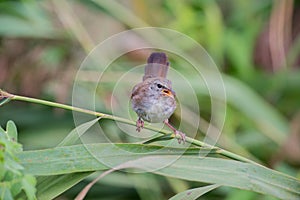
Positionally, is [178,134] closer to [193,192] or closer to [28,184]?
[193,192]

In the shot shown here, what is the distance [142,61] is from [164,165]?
1.65 m

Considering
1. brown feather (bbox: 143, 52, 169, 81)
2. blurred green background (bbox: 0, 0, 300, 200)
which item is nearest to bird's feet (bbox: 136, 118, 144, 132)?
brown feather (bbox: 143, 52, 169, 81)

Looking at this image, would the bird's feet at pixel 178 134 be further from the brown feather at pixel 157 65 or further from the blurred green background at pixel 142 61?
the blurred green background at pixel 142 61

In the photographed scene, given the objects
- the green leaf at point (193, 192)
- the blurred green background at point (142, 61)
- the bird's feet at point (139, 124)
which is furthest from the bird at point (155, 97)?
the blurred green background at point (142, 61)

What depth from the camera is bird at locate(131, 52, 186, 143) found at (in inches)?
35.6

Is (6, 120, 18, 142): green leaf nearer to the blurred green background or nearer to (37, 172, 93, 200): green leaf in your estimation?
(37, 172, 93, 200): green leaf

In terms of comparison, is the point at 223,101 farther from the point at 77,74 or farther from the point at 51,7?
the point at 51,7

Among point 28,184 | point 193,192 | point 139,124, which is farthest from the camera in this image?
point 193,192

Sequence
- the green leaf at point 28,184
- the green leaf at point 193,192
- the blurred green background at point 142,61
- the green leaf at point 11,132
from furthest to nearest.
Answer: the blurred green background at point 142,61 → the green leaf at point 193,192 → the green leaf at point 11,132 → the green leaf at point 28,184

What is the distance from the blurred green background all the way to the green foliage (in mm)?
1165

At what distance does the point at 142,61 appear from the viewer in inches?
103

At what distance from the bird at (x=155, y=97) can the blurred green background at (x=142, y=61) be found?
1008 mm

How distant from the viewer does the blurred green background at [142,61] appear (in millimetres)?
2268

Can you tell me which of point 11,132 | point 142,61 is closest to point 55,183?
point 11,132
